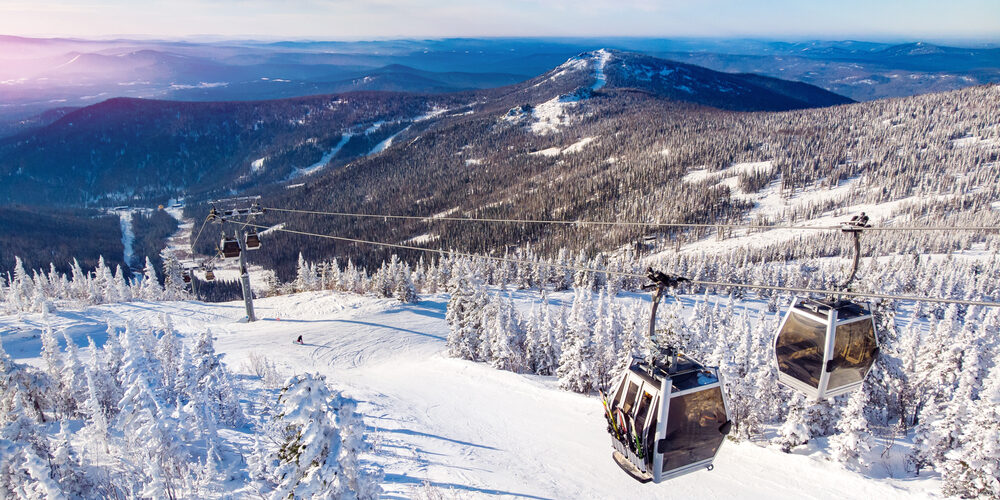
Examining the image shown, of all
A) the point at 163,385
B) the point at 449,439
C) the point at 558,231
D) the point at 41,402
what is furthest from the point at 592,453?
the point at 558,231

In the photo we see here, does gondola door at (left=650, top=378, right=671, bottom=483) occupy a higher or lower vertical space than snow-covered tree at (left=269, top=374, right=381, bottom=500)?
higher

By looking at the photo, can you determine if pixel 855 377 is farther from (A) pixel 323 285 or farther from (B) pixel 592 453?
(A) pixel 323 285

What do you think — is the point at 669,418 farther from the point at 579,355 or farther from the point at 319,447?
the point at 579,355

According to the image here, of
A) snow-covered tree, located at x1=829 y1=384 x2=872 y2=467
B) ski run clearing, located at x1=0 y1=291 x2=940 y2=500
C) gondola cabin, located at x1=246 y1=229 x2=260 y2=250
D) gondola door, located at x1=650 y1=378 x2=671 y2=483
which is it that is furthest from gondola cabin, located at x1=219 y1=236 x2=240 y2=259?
snow-covered tree, located at x1=829 y1=384 x2=872 y2=467

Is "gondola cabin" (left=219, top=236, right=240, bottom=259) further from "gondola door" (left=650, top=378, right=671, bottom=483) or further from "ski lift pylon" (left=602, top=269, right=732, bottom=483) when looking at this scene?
"gondola door" (left=650, top=378, right=671, bottom=483)

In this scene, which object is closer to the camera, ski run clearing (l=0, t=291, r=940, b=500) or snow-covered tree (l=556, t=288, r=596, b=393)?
ski run clearing (l=0, t=291, r=940, b=500)

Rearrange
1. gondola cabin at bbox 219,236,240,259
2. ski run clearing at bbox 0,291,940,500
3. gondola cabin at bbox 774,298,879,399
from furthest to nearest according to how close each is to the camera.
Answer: gondola cabin at bbox 219,236,240,259 < ski run clearing at bbox 0,291,940,500 < gondola cabin at bbox 774,298,879,399

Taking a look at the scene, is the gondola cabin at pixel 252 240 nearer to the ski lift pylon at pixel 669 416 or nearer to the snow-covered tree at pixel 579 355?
the snow-covered tree at pixel 579 355
